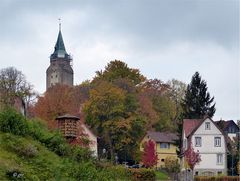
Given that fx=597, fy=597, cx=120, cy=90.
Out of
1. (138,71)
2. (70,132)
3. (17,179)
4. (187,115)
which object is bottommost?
(17,179)

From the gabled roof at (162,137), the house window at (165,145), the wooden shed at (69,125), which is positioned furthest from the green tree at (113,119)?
the wooden shed at (69,125)

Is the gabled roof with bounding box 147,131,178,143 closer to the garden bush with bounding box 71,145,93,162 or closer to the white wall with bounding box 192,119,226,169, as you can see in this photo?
the white wall with bounding box 192,119,226,169

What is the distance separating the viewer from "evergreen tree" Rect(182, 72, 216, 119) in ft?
222

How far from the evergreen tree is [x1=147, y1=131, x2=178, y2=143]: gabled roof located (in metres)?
5.17

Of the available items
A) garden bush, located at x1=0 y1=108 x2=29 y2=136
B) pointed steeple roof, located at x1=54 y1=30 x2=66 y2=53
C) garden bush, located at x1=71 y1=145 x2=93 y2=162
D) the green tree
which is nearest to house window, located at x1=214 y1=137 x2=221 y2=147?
the green tree

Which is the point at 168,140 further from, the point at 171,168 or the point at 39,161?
the point at 39,161

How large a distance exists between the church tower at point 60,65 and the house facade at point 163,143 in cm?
6396

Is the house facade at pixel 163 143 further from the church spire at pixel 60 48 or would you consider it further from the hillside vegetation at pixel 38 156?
the church spire at pixel 60 48

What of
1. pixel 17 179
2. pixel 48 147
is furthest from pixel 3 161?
pixel 48 147

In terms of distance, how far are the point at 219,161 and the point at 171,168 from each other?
19.7 ft

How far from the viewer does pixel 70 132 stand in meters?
28.0

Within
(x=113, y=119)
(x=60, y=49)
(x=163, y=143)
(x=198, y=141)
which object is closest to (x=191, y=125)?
(x=198, y=141)

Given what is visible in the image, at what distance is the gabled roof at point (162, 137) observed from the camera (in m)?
73.2

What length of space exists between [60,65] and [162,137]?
2726 inches
